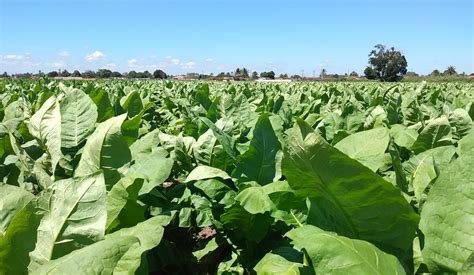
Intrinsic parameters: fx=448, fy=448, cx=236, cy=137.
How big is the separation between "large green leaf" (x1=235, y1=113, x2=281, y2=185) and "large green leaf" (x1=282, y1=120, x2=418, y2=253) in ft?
2.24

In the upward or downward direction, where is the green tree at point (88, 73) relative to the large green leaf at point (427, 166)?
downward

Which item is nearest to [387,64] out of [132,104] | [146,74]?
[146,74]

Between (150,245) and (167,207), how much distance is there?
2.71ft

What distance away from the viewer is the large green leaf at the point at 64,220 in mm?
1008

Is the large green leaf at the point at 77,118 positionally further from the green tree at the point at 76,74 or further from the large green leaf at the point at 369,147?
the green tree at the point at 76,74

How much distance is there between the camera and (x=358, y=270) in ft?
2.80

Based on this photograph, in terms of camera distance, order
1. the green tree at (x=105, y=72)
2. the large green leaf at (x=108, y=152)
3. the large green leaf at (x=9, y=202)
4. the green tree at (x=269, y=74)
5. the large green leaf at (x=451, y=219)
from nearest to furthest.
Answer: the large green leaf at (x=451, y=219)
the large green leaf at (x=9, y=202)
the large green leaf at (x=108, y=152)
the green tree at (x=105, y=72)
the green tree at (x=269, y=74)

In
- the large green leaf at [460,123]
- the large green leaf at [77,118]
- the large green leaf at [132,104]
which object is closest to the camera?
the large green leaf at [77,118]

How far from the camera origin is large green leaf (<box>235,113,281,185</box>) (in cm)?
184

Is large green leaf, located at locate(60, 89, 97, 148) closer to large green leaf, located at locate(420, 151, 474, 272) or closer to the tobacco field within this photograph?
the tobacco field

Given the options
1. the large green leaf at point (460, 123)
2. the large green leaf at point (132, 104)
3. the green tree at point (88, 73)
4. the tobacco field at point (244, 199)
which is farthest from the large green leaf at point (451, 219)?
the green tree at point (88, 73)

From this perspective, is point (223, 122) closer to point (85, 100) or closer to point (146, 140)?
point (146, 140)

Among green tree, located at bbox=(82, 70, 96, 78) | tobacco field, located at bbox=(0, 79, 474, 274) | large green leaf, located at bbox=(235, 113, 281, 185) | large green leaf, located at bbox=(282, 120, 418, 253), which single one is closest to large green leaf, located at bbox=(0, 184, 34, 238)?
tobacco field, located at bbox=(0, 79, 474, 274)

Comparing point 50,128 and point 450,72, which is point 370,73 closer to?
point 450,72
